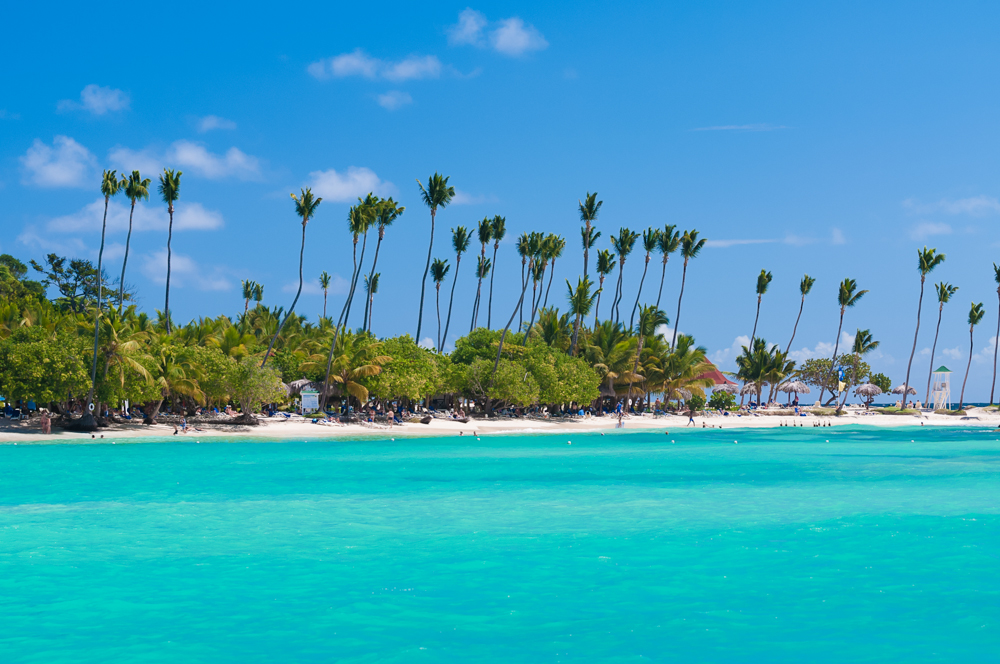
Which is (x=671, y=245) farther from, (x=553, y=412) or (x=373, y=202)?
(x=373, y=202)

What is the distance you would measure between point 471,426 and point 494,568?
44.9 metres

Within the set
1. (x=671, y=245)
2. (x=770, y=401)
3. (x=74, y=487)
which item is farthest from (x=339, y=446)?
(x=770, y=401)

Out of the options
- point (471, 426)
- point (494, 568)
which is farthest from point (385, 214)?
point (494, 568)

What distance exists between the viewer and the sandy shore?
4409cm

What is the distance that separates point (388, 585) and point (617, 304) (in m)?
79.5

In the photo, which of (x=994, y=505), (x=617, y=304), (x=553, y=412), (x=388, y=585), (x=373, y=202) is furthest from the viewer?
(x=617, y=304)

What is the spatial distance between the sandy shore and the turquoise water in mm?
16545

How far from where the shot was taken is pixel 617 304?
90938mm

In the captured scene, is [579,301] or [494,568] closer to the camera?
[494,568]

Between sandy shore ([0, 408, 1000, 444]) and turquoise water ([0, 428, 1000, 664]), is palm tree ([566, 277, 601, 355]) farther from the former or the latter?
turquoise water ([0, 428, 1000, 664])

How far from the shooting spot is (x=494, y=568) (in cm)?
1434

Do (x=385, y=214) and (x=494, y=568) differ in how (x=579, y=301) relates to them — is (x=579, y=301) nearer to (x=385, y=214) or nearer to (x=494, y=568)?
(x=385, y=214)

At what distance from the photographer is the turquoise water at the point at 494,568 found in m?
10.4

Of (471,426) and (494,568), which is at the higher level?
(494,568)
